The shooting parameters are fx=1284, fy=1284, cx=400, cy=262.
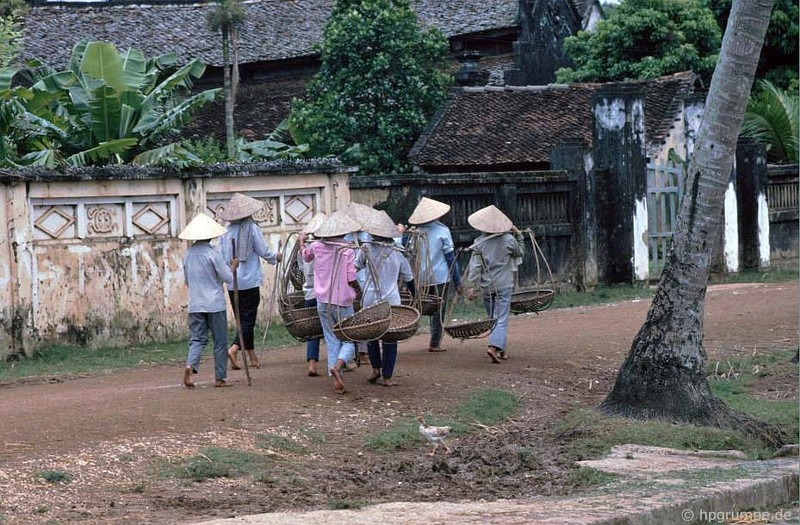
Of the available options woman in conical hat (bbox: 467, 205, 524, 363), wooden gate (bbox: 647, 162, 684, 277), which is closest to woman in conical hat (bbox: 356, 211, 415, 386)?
woman in conical hat (bbox: 467, 205, 524, 363)

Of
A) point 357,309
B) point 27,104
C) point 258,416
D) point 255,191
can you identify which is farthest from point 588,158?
point 258,416

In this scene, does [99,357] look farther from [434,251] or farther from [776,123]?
[776,123]

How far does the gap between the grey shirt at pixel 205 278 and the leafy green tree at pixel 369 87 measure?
1672 centimetres

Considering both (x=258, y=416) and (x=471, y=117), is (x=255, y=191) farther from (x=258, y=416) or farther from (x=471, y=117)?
(x=471, y=117)

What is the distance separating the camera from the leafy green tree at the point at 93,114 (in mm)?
17484

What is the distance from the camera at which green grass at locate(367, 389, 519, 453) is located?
984 cm

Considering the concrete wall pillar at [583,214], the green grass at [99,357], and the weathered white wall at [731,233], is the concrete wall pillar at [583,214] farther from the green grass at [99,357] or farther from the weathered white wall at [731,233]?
the green grass at [99,357]

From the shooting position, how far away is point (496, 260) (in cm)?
1305

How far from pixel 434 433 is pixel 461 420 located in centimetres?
90

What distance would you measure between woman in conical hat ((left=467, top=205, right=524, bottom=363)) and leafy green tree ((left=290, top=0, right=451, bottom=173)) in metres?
15.1

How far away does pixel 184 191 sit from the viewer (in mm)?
15492

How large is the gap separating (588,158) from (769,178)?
5.17 m

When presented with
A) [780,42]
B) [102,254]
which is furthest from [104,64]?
[780,42]

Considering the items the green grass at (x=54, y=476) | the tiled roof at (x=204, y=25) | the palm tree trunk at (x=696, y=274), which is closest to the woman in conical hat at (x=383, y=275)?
the palm tree trunk at (x=696, y=274)
